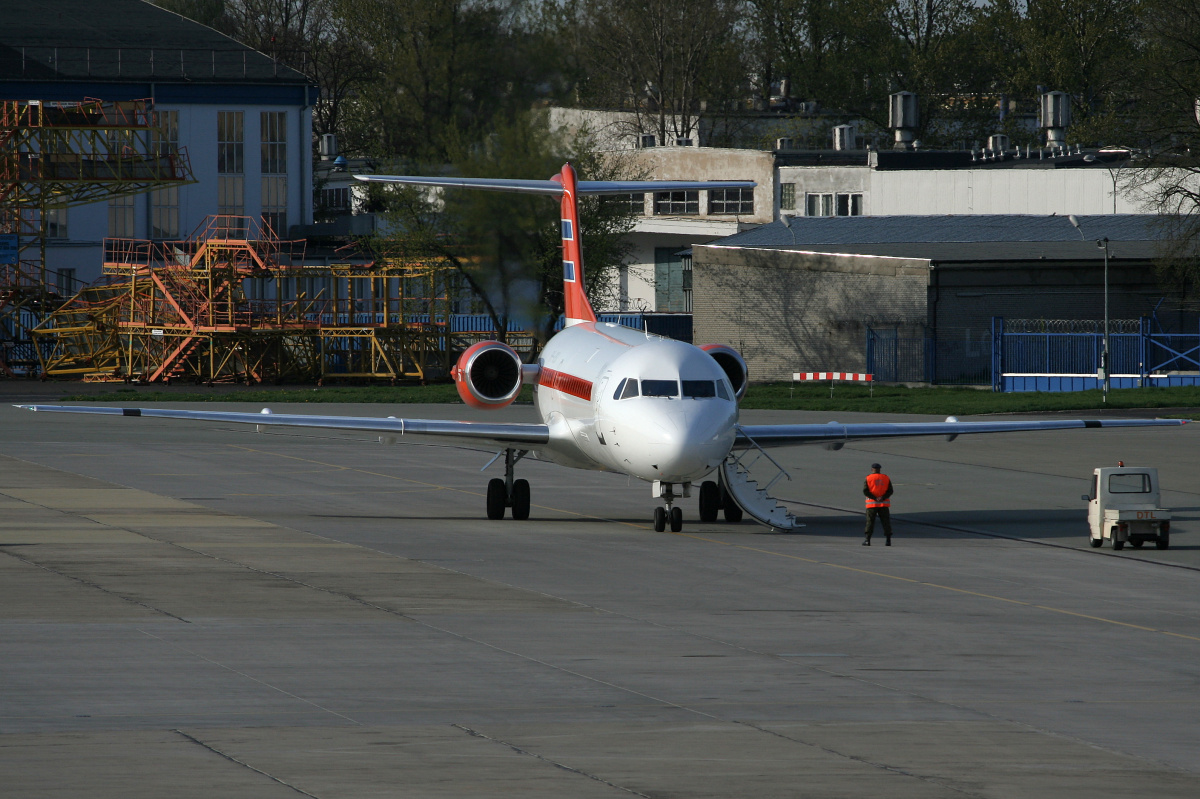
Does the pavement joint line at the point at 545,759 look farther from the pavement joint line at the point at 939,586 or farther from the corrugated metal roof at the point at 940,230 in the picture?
the corrugated metal roof at the point at 940,230

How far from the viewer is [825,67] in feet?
344

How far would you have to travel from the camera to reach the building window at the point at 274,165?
8006 centimetres

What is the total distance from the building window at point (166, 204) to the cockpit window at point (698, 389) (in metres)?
61.5

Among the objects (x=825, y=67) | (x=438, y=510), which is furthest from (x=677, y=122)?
(x=438, y=510)

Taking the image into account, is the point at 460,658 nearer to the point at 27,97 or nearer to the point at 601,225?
the point at 601,225

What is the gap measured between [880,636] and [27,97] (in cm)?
7055

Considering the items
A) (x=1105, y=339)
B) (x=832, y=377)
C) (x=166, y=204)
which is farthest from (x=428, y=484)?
(x=166, y=204)

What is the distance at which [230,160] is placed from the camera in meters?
79.1

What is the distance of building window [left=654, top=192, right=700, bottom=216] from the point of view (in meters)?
81.4

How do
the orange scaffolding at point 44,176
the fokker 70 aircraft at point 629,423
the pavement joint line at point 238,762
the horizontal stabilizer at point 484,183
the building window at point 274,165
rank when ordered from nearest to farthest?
the pavement joint line at point 238,762
the fokker 70 aircraft at point 629,423
the horizontal stabilizer at point 484,183
the orange scaffolding at point 44,176
the building window at point 274,165

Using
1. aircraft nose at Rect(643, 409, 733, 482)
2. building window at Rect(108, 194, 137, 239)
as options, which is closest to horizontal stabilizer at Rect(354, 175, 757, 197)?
aircraft nose at Rect(643, 409, 733, 482)

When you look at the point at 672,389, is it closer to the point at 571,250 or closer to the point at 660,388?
the point at 660,388

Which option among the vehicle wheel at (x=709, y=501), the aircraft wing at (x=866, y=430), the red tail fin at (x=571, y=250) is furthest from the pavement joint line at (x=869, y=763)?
the red tail fin at (x=571, y=250)

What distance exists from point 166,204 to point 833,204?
114 feet
